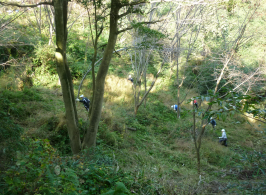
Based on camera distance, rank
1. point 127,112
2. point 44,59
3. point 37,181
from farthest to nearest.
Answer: point 44,59
point 127,112
point 37,181

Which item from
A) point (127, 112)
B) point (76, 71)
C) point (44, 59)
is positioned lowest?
point (127, 112)

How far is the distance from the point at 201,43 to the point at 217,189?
1160cm

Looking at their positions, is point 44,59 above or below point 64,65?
above

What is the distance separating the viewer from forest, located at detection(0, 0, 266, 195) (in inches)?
107

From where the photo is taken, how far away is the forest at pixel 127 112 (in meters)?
2.71

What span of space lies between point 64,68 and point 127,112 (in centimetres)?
735

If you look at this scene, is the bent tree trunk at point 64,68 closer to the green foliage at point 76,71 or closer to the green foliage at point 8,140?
the green foliage at point 8,140

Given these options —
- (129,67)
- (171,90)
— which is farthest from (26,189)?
(129,67)

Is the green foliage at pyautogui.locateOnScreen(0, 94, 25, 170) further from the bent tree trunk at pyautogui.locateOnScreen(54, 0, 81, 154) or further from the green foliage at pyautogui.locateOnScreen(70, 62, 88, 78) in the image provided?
the green foliage at pyautogui.locateOnScreen(70, 62, 88, 78)

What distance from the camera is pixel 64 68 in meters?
4.93

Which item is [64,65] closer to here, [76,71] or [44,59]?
[44,59]

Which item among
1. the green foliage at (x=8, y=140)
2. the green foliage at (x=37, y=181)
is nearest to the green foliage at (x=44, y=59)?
the green foliage at (x=8, y=140)

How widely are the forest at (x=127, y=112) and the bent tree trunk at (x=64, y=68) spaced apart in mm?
28

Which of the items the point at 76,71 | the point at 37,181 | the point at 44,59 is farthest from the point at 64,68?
the point at 76,71
